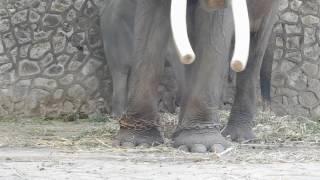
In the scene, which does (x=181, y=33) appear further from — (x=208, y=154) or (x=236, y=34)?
(x=208, y=154)

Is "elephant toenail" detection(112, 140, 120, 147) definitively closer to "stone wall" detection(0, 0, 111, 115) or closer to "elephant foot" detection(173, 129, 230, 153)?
"elephant foot" detection(173, 129, 230, 153)

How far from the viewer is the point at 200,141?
4.77 m

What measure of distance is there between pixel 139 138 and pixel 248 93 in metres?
1.16

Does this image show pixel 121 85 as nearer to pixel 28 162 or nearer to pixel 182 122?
pixel 182 122

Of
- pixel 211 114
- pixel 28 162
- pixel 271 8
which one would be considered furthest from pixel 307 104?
pixel 28 162

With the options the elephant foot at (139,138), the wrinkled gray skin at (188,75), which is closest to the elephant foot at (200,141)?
the wrinkled gray skin at (188,75)

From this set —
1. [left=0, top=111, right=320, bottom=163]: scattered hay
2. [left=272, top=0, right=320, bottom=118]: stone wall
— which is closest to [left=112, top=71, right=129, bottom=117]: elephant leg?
[left=0, top=111, right=320, bottom=163]: scattered hay

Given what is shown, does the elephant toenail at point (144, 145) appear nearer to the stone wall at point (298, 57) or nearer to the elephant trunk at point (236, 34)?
the elephant trunk at point (236, 34)

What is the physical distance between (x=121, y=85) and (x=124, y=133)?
2581 mm

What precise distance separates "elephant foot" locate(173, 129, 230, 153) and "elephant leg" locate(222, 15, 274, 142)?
2.42 ft

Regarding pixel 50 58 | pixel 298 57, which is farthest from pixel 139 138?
pixel 298 57

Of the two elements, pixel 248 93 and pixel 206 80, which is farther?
pixel 248 93

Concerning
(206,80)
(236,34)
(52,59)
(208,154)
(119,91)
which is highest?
(236,34)

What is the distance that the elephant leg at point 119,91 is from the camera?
7.51 meters
